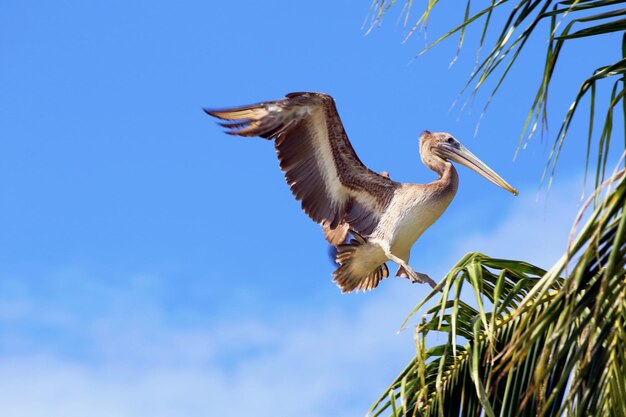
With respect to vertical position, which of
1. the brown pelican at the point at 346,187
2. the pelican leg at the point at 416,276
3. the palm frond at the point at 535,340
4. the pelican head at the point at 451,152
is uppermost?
the pelican head at the point at 451,152

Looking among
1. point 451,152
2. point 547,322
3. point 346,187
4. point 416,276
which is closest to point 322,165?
point 346,187

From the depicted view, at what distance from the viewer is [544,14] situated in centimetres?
476

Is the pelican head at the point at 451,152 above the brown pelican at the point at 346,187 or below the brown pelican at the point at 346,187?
above

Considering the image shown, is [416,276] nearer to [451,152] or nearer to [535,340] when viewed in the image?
[451,152]

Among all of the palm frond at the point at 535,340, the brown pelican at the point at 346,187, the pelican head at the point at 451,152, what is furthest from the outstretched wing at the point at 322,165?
the palm frond at the point at 535,340

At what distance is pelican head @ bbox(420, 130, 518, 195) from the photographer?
10062mm

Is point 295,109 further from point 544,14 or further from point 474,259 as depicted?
point 544,14

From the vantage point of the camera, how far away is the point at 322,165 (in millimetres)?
9555

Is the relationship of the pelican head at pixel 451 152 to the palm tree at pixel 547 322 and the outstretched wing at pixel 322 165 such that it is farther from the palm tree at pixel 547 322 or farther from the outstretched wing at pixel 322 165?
the palm tree at pixel 547 322

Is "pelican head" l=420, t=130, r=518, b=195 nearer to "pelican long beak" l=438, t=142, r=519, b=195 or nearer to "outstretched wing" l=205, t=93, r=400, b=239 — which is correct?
"pelican long beak" l=438, t=142, r=519, b=195

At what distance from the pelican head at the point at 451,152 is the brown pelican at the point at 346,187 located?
0.7 inches

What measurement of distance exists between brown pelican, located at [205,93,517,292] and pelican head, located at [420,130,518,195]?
2 centimetres

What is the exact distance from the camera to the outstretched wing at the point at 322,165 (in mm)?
9117

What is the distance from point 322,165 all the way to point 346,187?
1.01 ft
